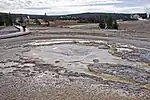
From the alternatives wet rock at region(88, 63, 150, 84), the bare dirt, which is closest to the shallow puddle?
the bare dirt

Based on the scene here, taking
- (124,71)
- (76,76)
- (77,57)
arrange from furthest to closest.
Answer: (77,57) → (124,71) → (76,76)

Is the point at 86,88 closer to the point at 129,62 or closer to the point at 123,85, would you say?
the point at 123,85

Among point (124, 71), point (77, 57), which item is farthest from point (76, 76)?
point (77, 57)

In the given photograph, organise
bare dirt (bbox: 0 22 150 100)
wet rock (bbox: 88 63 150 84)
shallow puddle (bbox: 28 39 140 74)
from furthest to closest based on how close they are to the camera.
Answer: shallow puddle (bbox: 28 39 140 74)
wet rock (bbox: 88 63 150 84)
bare dirt (bbox: 0 22 150 100)

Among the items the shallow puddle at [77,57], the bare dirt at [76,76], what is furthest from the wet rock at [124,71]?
the shallow puddle at [77,57]

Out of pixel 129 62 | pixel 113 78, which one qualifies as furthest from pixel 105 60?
pixel 113 78

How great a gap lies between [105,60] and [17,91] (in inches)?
274

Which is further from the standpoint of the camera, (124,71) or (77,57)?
(77,57)

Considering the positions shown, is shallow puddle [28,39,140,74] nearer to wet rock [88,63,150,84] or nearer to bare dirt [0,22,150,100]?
bare dirt [0,22,150,100]

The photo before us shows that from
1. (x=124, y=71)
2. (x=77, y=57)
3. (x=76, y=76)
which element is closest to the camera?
(x=76, y=76)

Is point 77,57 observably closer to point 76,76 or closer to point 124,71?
point 124,71

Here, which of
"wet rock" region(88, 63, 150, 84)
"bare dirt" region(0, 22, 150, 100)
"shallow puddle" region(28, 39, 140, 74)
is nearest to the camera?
"bare dirt" region(0, 22, 150, 100)

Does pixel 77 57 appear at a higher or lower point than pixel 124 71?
higher

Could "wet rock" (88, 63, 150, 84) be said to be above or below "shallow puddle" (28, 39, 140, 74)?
below
